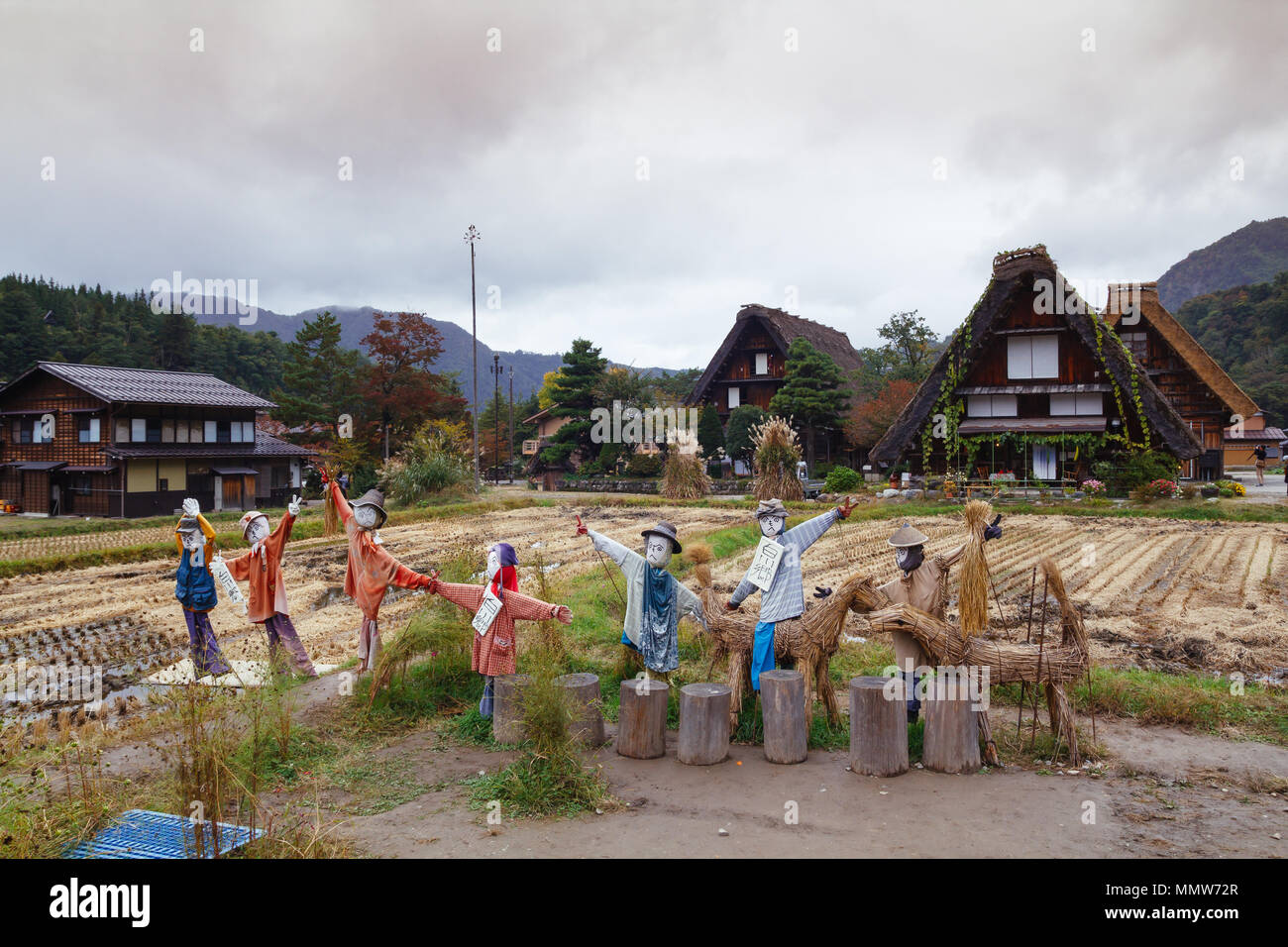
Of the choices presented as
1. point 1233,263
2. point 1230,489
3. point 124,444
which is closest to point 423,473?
point 124,444

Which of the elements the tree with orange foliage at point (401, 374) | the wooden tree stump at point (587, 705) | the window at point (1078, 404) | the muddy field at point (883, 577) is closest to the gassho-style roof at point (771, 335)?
the window at point (1078, 404)

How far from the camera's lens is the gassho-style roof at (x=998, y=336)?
22.5m

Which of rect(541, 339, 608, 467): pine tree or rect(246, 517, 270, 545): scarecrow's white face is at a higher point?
rect(541, 339, 608, 467): pine tree

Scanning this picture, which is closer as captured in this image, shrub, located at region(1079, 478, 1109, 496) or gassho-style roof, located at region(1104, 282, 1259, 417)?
shrub, located at region(1079, 478, 1109, 496)

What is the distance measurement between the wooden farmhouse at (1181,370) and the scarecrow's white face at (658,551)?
1095 inches

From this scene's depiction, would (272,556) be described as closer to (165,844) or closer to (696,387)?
(165,844)

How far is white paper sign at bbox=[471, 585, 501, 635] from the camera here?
6195 mm

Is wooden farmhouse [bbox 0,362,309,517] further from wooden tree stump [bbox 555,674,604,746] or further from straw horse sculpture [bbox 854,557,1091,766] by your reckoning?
straw horse sculpture [bbox 854,557,1091,766]

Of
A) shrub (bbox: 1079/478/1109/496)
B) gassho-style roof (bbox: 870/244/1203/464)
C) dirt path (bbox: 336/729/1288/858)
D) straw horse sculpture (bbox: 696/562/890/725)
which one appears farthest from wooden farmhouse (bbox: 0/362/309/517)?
shrub (bbox: 1079/478/1109/496)

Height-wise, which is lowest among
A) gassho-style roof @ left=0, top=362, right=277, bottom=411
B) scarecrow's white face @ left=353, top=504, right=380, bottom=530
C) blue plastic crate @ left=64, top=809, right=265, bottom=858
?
blue plastic crate @ left=64, top=809, right=265, bottom=858

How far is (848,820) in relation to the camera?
4516mm

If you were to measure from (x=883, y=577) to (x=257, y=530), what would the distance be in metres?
8.91

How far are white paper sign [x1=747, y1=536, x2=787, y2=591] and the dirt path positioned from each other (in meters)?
1.35

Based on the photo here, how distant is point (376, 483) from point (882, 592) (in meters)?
24.8
